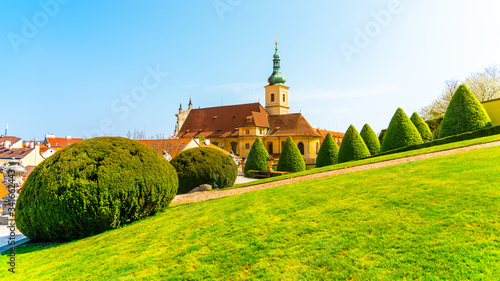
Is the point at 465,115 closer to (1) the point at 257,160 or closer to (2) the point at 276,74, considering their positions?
(1) the point at 257,160

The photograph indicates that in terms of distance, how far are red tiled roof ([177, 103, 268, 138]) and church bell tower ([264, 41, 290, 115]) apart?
305 centimetres

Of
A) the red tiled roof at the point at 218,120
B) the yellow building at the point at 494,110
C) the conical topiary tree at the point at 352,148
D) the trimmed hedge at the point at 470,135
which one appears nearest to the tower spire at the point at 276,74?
the red tiled roof at the point at 218,120

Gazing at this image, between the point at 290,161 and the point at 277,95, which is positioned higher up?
the point at 277,95

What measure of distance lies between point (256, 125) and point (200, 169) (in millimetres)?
36486

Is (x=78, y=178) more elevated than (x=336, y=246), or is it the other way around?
(x=78, y=178)

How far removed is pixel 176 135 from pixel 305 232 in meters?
59.2

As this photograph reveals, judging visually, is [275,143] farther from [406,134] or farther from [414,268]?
[414,268]

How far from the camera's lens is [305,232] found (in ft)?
16.9

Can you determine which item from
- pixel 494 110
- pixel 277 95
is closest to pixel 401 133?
pixel 494 110

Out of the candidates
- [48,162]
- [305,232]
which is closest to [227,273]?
[305,232]

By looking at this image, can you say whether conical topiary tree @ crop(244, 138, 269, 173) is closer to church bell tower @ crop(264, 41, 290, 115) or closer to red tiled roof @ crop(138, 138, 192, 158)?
red tiled roof @ crop(138, 138, 192, 158)

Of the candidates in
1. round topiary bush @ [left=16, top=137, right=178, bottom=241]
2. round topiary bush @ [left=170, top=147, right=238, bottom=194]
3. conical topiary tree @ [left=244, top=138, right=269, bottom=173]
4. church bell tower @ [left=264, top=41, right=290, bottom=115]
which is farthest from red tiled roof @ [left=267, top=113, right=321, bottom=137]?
round topiary bush @ [left=16, top=137, right=178, bottom=241]

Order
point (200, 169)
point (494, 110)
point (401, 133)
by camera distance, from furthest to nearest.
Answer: point (494, 110) < point (401, 133) < point (200, 169)

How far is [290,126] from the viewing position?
169 ft
